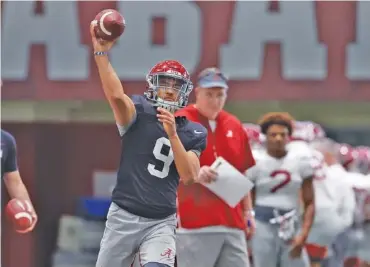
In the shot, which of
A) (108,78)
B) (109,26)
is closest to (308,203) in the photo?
(108,78)

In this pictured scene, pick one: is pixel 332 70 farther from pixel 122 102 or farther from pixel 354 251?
pixel 122 102

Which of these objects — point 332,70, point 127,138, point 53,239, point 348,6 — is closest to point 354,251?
point 332,70

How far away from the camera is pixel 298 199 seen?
7.29 m

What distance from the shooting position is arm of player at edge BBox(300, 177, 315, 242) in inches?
283

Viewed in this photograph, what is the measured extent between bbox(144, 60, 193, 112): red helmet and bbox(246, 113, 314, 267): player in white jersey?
6.85ft

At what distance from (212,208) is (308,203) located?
1.22 meters

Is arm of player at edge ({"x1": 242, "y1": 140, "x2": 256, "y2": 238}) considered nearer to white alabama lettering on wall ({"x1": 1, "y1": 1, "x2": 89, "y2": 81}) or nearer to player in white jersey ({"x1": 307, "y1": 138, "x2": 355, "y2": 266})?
player in white jersey ({"x1": 307, "y1": 138, "x2": 355, "y2": 266})

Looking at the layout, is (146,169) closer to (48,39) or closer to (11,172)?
(11,172)

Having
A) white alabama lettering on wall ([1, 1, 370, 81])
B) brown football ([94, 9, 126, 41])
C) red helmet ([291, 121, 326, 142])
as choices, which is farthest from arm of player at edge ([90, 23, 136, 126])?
white alabama lettering on wall ([1, 1, 370, 81])

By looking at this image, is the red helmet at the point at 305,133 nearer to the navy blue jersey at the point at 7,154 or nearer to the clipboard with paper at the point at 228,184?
the clipboard with paper at the point at 228,184

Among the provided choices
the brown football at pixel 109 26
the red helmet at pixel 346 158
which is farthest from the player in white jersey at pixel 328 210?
the brown football at pixel 109 26

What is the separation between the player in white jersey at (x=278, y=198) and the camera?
7.09 m

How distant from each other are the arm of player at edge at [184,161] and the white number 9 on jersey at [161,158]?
11cm

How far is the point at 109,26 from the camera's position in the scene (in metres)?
4.77
